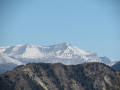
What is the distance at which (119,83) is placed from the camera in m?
154

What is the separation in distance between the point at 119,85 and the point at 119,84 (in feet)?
5.81

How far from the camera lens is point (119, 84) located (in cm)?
15350

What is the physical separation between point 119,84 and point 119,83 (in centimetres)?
103

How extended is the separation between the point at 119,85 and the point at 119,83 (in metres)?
2.80

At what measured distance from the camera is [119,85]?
152 m
